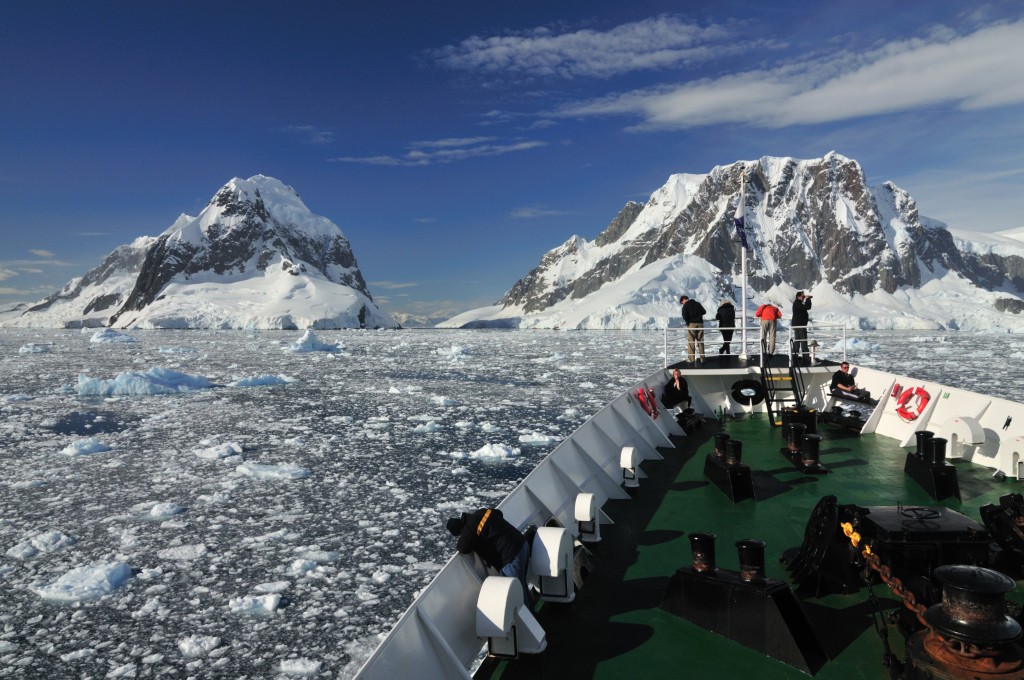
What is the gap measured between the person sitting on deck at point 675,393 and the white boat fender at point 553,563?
23.2ft

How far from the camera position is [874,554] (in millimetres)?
4223

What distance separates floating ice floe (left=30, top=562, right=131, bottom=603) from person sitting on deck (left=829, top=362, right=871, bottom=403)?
11.7 meters

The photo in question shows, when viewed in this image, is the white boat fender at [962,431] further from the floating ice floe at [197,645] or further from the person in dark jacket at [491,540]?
the floating ice floe at [197,645]

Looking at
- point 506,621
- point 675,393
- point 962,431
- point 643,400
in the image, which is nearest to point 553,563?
point 506,621

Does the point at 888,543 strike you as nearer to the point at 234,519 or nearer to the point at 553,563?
the point at 553,563

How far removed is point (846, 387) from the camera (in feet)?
38.3

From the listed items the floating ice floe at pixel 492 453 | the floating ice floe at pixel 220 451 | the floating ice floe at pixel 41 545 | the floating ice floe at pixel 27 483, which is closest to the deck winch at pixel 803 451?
the floating ice floe at pixel 492 453

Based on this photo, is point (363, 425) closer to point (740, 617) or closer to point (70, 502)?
point (70, 502)

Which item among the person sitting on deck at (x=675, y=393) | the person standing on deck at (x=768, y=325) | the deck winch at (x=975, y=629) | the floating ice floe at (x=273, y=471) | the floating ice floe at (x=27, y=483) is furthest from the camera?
the person standing on deck at (x=768, y=325)

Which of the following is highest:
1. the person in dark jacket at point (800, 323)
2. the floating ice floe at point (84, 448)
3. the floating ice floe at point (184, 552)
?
the person in dark jacket at point (800, 323)

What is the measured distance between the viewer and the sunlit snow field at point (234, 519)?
5930mm

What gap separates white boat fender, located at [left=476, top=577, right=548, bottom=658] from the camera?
13.0 ft

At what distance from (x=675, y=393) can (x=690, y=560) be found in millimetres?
6257

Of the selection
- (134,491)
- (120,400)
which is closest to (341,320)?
(120,400)
